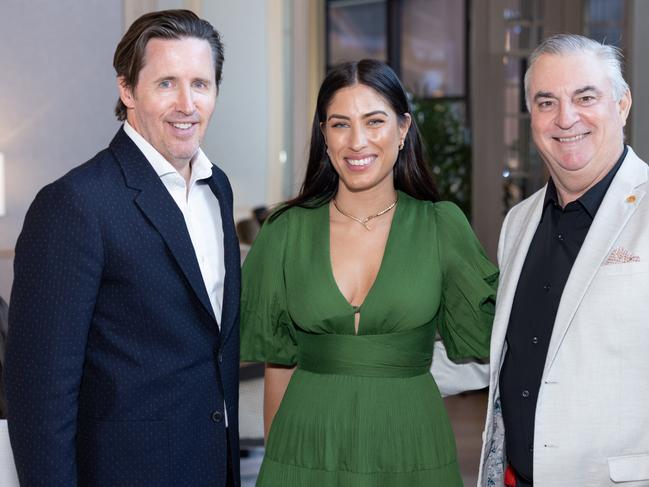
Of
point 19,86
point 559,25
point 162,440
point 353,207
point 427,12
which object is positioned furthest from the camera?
point 427,12

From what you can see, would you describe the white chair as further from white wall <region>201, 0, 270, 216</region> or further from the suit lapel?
white wall <region>201, 0, 270, 216</region>

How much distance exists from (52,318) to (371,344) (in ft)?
2.82

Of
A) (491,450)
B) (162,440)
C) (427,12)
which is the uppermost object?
(427,12)

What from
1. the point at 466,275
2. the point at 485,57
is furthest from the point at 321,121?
the point at 485,57

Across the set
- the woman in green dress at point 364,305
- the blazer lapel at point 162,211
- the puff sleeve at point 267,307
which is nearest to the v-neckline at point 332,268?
the woman in green dress at point 364,305

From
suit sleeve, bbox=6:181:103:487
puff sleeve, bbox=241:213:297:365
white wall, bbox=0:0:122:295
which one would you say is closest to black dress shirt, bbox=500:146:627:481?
puff sleeve, bbox=241:213:297:365

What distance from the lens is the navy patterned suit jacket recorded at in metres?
1.80

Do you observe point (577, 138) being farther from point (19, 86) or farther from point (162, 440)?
point (19, 86)

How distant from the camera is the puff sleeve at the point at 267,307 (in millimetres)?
2459

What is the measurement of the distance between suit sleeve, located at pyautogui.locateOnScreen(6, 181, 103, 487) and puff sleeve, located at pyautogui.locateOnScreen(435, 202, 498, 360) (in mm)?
998

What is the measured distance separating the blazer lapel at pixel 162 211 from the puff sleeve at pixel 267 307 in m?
0.46

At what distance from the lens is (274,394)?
2.55 m

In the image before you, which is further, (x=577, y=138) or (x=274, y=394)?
(x=274, y=394)

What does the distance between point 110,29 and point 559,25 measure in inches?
185
